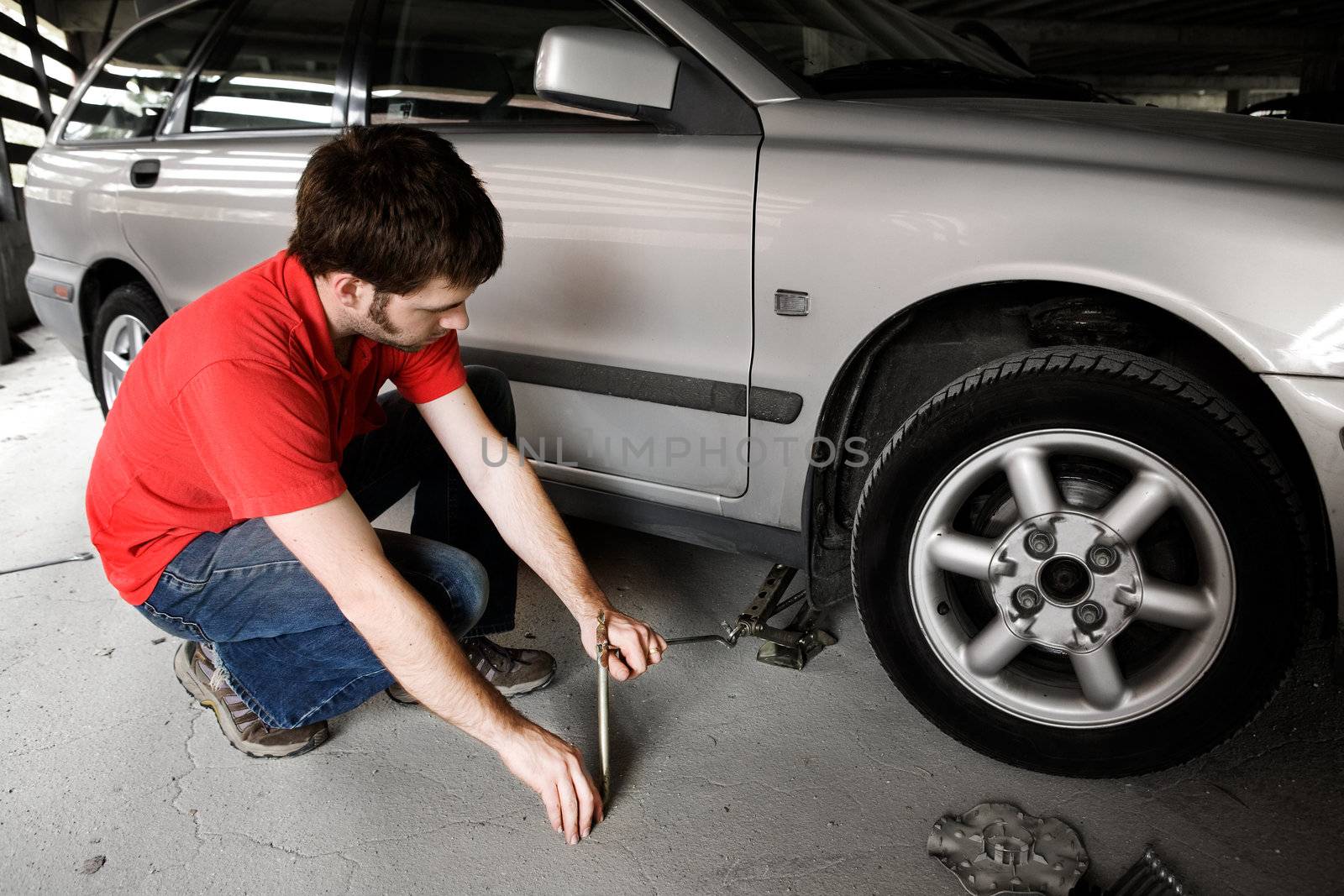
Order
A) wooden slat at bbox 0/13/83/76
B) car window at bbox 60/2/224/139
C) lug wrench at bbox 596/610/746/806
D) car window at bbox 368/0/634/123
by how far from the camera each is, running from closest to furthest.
→ lug wrench at bbox 596/610/746/806
car window at bbox 368/0/634/123
car window at bbox 60/2/224/139
wooden slat at bbox 0/13/83/76

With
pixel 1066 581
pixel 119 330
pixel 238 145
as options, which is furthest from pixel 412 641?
pixel 119 330

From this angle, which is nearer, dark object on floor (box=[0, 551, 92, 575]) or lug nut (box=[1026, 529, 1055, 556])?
lug nut (box=[1026, 529, 1055, 556])

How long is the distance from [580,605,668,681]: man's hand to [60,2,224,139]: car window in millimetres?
2229

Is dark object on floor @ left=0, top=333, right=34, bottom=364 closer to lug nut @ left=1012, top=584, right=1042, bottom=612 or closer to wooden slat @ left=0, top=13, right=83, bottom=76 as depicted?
wooden slat @ left=0, top=13, right=83, bottom=76

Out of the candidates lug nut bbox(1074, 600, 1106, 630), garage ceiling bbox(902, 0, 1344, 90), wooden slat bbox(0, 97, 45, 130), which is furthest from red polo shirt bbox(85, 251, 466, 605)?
garage ceiling bbox(902, 0, 1344, 90)

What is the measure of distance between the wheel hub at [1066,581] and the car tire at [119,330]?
96.6 inches

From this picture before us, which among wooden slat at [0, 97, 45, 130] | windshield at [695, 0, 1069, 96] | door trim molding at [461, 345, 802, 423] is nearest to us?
door trim molding at [461, 345, 802, 423]

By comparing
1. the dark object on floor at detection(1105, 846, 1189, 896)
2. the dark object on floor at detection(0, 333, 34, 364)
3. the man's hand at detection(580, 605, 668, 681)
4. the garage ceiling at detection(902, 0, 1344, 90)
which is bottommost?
the dark object on floor at detection(0, 333, 34, 364)

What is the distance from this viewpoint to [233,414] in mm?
1170

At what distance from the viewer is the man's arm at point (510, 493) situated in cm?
155

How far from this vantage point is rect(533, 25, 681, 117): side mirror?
150cm

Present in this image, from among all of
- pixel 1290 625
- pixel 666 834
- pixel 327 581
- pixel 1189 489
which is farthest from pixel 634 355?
pixel 1290 625

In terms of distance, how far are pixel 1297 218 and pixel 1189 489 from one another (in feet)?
1.29

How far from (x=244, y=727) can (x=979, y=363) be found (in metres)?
1.47
